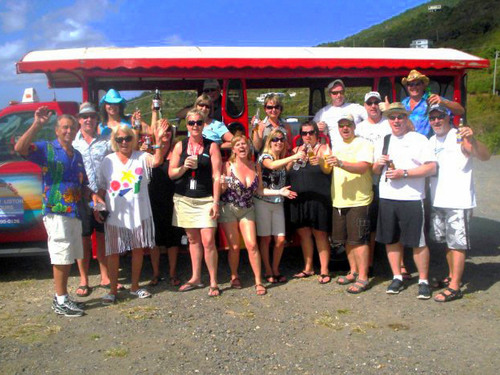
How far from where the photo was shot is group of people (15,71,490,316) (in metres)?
4.72

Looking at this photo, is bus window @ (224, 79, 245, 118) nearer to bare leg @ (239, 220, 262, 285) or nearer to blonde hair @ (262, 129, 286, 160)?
blonde hair @ (262, 129, 286, 160)

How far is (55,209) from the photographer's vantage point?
4.50m

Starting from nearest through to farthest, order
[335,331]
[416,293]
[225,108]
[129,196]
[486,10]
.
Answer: [335,331] < [129,196] < [416,293] < [225,108] < [486,10]

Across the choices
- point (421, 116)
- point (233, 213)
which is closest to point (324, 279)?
point (233, 213)

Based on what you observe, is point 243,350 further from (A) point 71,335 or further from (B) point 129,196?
(B) point 129,196

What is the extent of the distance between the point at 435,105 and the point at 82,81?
3.61 meters

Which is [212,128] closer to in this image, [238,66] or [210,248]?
[238,66]

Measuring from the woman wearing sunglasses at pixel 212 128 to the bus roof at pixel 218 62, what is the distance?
0.53m

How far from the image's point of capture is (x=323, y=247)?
548cm

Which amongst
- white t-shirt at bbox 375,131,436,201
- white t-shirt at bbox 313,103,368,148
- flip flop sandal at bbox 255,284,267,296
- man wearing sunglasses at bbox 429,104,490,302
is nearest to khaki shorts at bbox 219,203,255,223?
flip flop sandal at bbox 255,284,267,296

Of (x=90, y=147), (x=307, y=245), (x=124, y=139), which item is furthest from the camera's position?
(x=307, y=245)

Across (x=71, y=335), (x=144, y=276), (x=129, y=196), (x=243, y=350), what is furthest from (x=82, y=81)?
(x=243, y=350)

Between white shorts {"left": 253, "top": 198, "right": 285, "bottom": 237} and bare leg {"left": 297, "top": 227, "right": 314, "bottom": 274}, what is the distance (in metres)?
0.31

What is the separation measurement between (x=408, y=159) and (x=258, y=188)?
58.3 inches
